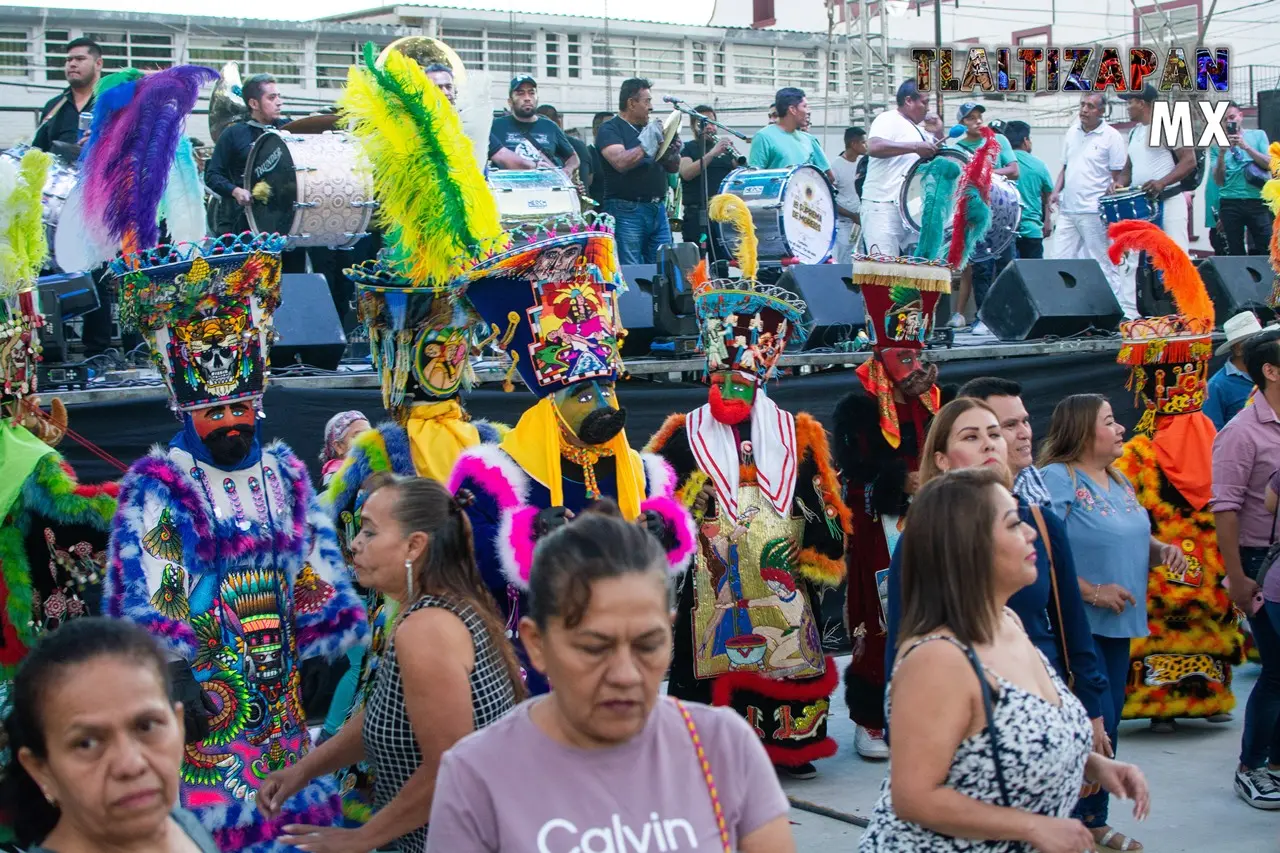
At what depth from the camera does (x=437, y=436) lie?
208 inches

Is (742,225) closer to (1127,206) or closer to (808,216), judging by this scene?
(808,216)

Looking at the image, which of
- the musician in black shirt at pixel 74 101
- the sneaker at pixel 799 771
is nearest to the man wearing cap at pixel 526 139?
the musician in black shirt at pixel 74 101

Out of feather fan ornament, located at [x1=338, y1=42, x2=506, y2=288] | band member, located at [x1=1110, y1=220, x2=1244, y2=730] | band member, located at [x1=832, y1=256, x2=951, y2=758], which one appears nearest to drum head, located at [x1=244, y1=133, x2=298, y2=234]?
band member, located at [x1=832, y1=256, x2=951, y2=758]

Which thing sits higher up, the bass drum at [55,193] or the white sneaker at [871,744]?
the bass drum at [55,193]

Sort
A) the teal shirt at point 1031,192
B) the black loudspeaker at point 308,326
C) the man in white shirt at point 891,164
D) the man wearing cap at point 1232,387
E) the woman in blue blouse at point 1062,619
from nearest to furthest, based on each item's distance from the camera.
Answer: the woman in blue blouse at point 1062,619 < the man wearing cap at point 1232,387 < the black loudspeaker at point 308,326 < the man in white shirt at point 891,164 < the teal shirt at point 1031,192

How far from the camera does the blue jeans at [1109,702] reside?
4926 mm

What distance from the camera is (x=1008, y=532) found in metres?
3.13

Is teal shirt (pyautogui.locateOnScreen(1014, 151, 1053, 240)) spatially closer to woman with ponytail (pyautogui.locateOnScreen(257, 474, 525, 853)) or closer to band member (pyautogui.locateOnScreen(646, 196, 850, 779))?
band member (pyautogui.locateOnScreen(646, 196, 850, 779))

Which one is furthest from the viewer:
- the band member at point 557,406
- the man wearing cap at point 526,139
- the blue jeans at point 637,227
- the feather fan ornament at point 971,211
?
the blue jeans at point 637,227

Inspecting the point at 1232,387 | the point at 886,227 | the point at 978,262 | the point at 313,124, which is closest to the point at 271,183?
the point at 313,124

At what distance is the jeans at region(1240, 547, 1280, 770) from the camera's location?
5609mm

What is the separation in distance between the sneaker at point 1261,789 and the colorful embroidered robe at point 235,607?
3248 mm

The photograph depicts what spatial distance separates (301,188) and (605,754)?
6.53m

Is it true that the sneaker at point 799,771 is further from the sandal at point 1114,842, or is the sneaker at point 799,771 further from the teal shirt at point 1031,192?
the teal shirt at point 1031,192
